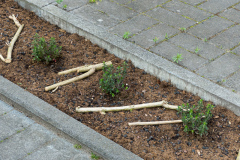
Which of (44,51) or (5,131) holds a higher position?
(44,51)

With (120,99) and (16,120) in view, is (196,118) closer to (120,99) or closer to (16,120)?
(120,99)

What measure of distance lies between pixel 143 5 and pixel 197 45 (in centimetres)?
158

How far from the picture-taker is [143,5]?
6.72 m

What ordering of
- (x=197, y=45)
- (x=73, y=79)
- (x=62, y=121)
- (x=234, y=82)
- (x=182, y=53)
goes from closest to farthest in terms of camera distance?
(x=62, y=121)
(x=234, y=82)
(x=73, y=79)
(x=182, y=53)
(x=197, y=45)

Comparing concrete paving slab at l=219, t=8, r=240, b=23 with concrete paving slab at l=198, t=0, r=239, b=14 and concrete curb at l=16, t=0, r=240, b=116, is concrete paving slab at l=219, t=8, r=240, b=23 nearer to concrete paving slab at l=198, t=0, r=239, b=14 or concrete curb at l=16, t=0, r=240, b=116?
concrete paving slab at l=198, t=0, r=239, b=14

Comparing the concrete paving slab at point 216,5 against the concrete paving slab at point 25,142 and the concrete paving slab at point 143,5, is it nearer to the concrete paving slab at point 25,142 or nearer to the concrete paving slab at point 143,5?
the concrete paving slab at point 143,5

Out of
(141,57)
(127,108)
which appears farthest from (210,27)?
(127,108)

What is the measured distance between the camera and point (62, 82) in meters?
4.96

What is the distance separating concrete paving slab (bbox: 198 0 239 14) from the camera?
6605 millimetres

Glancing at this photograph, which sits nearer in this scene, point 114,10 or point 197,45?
point 197,45

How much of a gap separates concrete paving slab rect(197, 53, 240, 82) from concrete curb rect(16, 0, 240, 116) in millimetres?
236

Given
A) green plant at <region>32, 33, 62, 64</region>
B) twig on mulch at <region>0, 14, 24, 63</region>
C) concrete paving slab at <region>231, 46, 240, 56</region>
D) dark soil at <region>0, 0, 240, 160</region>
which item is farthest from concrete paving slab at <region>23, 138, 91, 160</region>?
concrete paving slab at <region>231, 46, 240, 56</region>

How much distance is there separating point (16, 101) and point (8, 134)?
522 mm

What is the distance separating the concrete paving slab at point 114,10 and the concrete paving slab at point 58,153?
9.40ft
